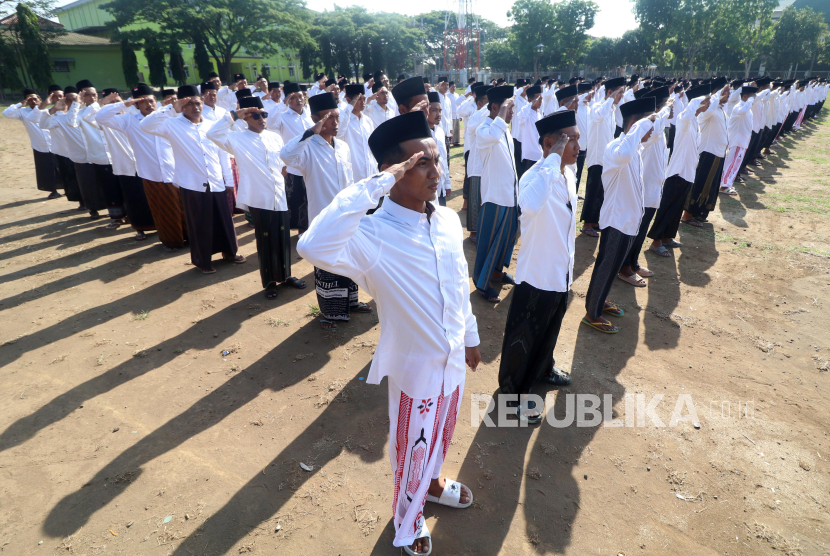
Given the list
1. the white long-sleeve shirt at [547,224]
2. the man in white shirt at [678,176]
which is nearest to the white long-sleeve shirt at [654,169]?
the man in white shirt at [678,176]

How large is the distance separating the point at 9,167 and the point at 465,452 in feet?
45.9

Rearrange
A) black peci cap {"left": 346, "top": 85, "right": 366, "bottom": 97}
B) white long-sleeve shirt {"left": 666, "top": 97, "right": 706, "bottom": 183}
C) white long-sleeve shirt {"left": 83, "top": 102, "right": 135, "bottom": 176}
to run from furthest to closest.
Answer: white long-sleeve shirt {"left": 83, "top": 102, "right": 135, "bottom": 176}, black peci cap {"left": 346, "top": 85, "right": 366, "bottom": 97}, white long-sleeve shirt {"left": 666, "top": 97, "right": 706, "bottom": 183}

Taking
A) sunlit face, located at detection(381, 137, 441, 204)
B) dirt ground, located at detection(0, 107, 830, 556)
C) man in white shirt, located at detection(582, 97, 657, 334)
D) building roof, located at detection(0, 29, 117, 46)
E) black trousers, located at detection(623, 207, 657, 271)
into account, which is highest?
building roof, located at detection(0, 29, 117, 46)

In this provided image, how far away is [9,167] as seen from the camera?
36.7 feet

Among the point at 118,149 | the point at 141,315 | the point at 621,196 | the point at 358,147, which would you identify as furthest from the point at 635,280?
the point at 118,149

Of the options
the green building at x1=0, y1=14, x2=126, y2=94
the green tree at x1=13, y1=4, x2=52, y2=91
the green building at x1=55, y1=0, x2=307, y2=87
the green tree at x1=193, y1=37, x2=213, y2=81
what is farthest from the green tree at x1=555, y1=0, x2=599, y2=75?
the green tree at x1=13, y1=4, x2=52, y2=91

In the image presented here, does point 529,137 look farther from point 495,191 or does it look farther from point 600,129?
point 495,191

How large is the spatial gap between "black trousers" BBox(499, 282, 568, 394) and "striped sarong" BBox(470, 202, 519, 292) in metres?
1.67

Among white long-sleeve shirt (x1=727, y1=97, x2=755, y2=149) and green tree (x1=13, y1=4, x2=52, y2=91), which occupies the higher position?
green tree (x1=13, y1=4, x2=52, y2=91)

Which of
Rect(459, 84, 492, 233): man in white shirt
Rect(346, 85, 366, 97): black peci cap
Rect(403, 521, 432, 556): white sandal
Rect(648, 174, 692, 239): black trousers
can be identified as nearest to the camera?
Rect(403, 521, 432, 556): white sandal

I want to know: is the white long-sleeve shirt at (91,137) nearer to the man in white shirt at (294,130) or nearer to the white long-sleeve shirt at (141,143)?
the white long-sleeve shirt at (141,143)

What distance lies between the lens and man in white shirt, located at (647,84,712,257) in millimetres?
5754

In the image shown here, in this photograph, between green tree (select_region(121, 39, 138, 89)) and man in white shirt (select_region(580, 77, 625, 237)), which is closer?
man in white shirt (select_region(580, 77, 625, 237))

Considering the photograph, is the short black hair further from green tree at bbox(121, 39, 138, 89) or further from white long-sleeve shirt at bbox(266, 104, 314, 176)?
green tree at bbox(121, 39, 138, 89)
